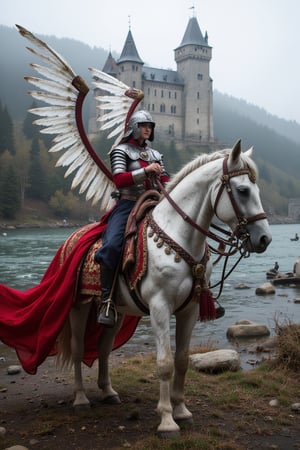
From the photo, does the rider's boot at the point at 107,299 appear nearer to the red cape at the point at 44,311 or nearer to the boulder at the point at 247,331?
the red cape at the point at 44,311

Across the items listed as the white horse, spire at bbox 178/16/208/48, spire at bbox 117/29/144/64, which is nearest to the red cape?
the white horse

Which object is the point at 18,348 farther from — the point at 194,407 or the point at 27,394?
the point at 194,407

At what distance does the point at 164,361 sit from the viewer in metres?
4.51

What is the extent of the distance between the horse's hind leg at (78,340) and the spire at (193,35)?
114 meters

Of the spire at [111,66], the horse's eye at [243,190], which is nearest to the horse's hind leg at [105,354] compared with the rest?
the horse's eye at [243,190]

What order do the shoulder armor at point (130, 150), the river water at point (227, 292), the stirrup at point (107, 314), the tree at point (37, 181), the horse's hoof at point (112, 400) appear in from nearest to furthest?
the stirrup at point (107, 314) < the shoulder armor at point (130, 150) < the horse's hoof at point (112, 400) < the river water at point (227, 292) < the tree at point (37, 181)

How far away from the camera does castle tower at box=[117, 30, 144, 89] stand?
104 metres

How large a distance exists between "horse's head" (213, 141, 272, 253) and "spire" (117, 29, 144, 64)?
10548cm

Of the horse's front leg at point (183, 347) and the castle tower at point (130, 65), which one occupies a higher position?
the castle tower at point (130, 65)

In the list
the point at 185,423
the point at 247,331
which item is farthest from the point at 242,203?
the point at 247,331

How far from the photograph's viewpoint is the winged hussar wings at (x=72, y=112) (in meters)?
5.22

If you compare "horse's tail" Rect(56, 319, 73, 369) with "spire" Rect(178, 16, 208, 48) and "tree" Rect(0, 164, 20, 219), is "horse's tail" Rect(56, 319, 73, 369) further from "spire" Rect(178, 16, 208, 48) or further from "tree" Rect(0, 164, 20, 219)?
"spire" Rect(178, 16, 208, 48)

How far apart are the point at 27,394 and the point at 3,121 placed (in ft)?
250

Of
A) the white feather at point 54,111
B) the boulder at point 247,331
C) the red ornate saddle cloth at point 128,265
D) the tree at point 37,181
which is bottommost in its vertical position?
the boulder at point 247,331
